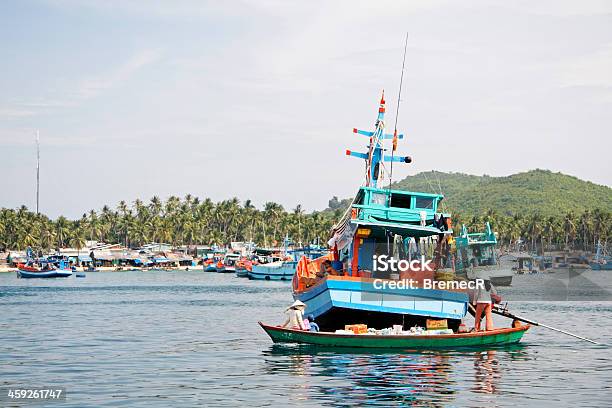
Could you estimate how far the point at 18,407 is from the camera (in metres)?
22.8

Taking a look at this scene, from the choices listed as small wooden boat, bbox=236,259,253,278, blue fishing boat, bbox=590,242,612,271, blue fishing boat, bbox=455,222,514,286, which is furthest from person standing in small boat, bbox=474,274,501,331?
blue fishing boat, bbox=590,242,612,271

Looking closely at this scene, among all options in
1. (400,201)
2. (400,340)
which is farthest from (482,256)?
(400,340)

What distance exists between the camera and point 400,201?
3497cm

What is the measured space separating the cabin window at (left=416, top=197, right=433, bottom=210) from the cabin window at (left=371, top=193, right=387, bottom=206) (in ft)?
4.31

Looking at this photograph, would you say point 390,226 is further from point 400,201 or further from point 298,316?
point 298,316

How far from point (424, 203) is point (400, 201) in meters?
0.97

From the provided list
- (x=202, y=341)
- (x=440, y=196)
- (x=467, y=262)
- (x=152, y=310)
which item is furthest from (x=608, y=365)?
(x=467, y=262)

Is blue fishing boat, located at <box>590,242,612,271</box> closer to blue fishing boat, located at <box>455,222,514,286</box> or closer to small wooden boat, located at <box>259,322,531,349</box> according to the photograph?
blue fishing boat, located at <box>455,222,514,286</box>

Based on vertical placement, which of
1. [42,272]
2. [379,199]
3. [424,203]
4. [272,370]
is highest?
[379,199]

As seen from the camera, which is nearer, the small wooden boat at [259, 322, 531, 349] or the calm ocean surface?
the calm ocean surface

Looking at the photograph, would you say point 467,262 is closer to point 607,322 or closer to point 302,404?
point 607,322

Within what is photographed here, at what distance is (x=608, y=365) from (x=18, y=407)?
20.0 meters

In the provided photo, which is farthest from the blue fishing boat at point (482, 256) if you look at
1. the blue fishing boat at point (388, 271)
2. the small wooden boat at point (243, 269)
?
the blue fishing boat at point (388, 271)

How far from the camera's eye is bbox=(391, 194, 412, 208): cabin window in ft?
114
